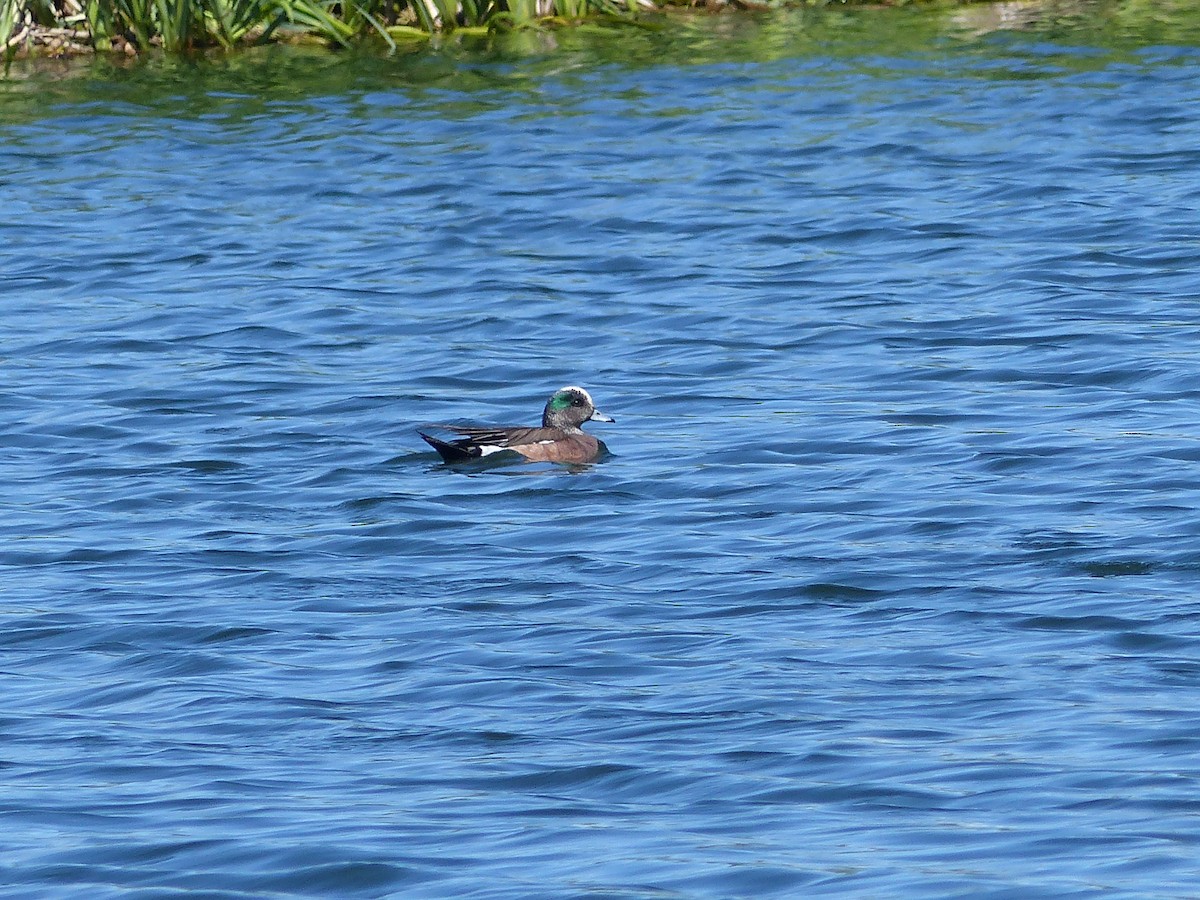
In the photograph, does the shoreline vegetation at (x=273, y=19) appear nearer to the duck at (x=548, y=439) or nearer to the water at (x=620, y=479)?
the water at (x=620, y=479)

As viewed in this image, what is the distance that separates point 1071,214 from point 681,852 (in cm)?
1024

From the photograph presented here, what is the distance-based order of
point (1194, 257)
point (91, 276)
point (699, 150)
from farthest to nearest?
point (699, 150) < point (91, 276) < point (1194, 257)

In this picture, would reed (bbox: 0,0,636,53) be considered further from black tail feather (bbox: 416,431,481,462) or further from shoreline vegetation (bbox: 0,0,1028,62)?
black tail feather (bbox: 416,431,481,462)

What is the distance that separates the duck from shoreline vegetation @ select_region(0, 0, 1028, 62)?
9.97 m

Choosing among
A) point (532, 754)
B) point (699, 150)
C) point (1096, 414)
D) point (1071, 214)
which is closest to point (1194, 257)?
point (1071, 214)

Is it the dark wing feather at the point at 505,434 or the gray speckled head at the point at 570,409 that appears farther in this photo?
the gray speckled head at the point at 570,409

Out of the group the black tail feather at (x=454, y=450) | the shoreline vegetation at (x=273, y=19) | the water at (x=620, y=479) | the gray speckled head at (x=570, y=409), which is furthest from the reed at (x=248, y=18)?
the black tail feather at (x=454, y=450)

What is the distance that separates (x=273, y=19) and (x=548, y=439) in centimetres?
1120

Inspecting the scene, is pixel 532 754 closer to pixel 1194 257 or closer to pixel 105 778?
pixel 105 778

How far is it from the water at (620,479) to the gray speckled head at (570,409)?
0.25 meters

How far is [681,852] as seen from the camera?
6.09 meters

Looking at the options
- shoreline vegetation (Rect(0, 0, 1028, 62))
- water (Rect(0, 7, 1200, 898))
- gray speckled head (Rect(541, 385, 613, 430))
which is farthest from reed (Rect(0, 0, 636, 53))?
gray speckled head (Rect(541, 385, 613, 430))

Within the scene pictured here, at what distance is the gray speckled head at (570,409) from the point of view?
11320 millimetres

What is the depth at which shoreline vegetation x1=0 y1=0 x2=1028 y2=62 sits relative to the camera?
2111 centimetres
